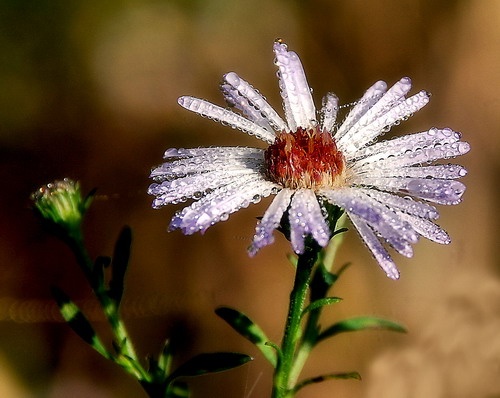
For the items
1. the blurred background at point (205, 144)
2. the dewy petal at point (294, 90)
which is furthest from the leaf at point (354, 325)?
the blurred background at point (205, 144)

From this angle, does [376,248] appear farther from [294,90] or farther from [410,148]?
A: [294,90]

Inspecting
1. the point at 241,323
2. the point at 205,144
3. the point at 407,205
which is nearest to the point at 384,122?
the point at 407,205

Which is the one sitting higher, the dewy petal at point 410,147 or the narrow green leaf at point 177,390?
the dewy petal at point 410,147

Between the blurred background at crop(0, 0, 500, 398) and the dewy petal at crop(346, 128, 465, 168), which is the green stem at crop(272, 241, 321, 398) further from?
the blurred background at crop(0, 0, 500, 398)

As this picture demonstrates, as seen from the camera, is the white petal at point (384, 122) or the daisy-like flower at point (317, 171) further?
the white petal at point (384, 122)

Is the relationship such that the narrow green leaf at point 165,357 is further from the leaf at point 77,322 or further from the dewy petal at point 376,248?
the dewy petal at point 376,248

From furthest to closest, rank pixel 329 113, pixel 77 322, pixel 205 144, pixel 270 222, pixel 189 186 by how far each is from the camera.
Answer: pixel 205 144, pixel 329 113, pixel 77 322, pixel 189 186, pixel 270 222

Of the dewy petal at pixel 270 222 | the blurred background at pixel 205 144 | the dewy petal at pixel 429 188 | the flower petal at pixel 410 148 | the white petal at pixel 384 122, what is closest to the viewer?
the dewy petal at pixel 270 222
